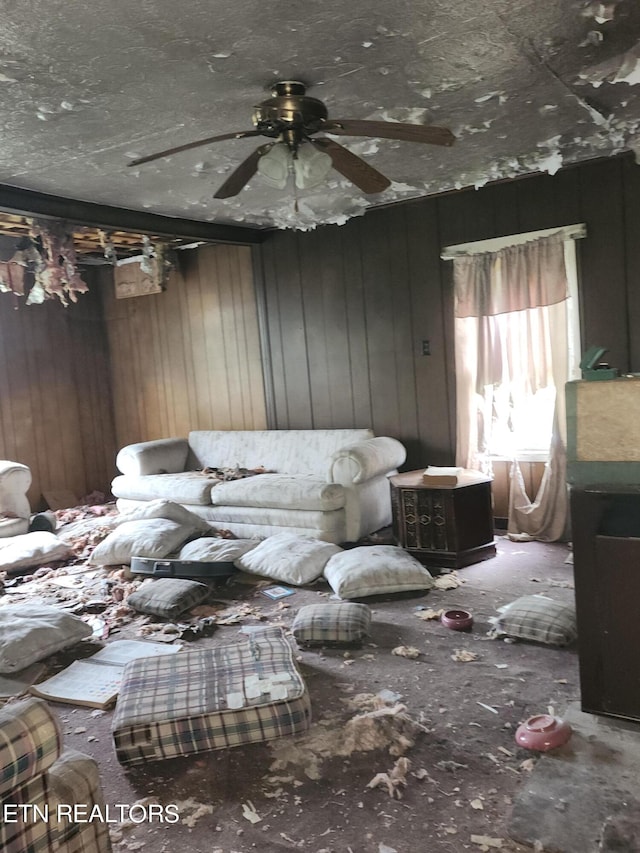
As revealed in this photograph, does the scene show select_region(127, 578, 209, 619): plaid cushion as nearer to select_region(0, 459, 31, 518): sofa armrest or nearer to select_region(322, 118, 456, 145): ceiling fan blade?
select_region(0, 459, 31, 518): sofa armrest

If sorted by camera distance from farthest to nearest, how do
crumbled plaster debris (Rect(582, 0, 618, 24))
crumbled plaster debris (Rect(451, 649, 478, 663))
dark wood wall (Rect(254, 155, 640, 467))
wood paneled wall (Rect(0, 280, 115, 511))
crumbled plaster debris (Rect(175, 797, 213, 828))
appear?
wood paneled wall (Rect(0, 280, 115, 511)) → dark wood wall (Rect(254, 155, 640, 467)) → crumbled plaster debris (Rect(451, 649, 478, 663)) → crumbled plaster debris (Rect(582, 0, 618, 24)) → crumbled plaster debris (Rect(175, 797, 213, 828))

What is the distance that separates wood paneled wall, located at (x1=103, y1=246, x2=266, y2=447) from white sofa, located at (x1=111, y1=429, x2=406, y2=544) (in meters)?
0.42

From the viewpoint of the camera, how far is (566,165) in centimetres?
428

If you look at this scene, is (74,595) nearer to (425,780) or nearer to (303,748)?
(303,748)

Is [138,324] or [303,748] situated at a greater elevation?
[138,324]

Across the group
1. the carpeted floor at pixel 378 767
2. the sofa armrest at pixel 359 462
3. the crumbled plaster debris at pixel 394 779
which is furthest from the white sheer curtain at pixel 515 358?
the crumbled plaster debris at pixel 394 779

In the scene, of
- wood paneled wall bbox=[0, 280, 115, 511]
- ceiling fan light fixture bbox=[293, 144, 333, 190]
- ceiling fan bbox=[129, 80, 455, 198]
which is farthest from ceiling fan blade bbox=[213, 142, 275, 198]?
wood paneled wall bbox=[0, 280, 115, 511]

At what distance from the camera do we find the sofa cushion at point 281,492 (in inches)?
176

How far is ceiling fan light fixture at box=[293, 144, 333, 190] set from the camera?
9.62 feet

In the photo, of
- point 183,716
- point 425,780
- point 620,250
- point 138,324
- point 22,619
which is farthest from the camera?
point 138,324

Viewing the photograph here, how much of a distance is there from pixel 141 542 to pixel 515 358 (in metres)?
2.91

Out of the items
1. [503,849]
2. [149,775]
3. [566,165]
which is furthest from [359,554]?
[566,165]

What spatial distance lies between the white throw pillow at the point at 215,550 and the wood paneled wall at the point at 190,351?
1923 millimetres

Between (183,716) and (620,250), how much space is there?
149 inches
